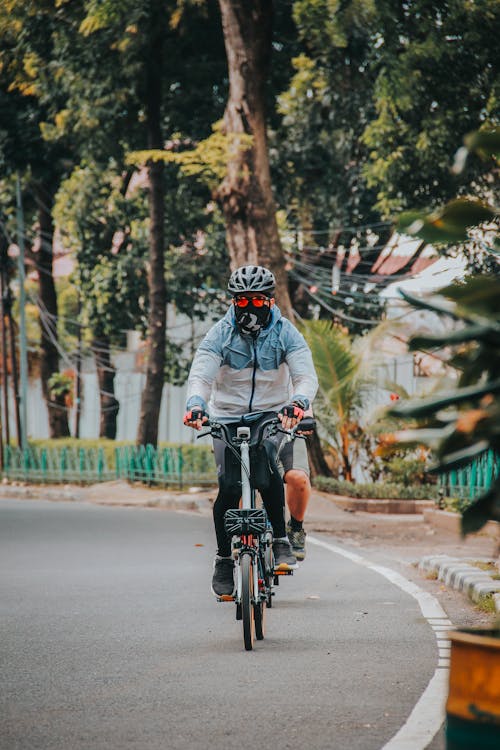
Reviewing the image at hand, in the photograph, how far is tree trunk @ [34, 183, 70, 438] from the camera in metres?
34.7

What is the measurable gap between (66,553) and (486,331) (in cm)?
944

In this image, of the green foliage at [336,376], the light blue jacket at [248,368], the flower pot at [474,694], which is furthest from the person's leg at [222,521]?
the green foliage at [336,376]

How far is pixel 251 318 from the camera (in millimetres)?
7539

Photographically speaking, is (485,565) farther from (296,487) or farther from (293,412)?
(293,412)

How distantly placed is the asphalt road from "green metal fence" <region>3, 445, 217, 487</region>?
37.1 ft

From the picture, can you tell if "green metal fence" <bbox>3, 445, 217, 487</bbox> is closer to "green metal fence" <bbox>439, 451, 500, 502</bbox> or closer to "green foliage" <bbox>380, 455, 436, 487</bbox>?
"green foliage" <bbox>380, 455, 436, 487</bbox>

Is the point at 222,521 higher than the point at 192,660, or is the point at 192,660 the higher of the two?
the point at 222,521

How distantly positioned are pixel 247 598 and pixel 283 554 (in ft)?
3.22

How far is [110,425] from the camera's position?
4022cm

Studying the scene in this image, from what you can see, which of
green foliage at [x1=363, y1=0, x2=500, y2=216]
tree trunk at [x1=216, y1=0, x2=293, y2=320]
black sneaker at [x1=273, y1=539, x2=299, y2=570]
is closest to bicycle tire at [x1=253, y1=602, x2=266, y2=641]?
black sneaker at [x1=273, y1=539, x2=299, y2=570]

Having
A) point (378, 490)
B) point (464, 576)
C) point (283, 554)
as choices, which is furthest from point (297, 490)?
point (378, 490)

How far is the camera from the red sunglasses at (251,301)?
748cm

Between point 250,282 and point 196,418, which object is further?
point 250,282

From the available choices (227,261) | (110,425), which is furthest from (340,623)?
(110,425)
